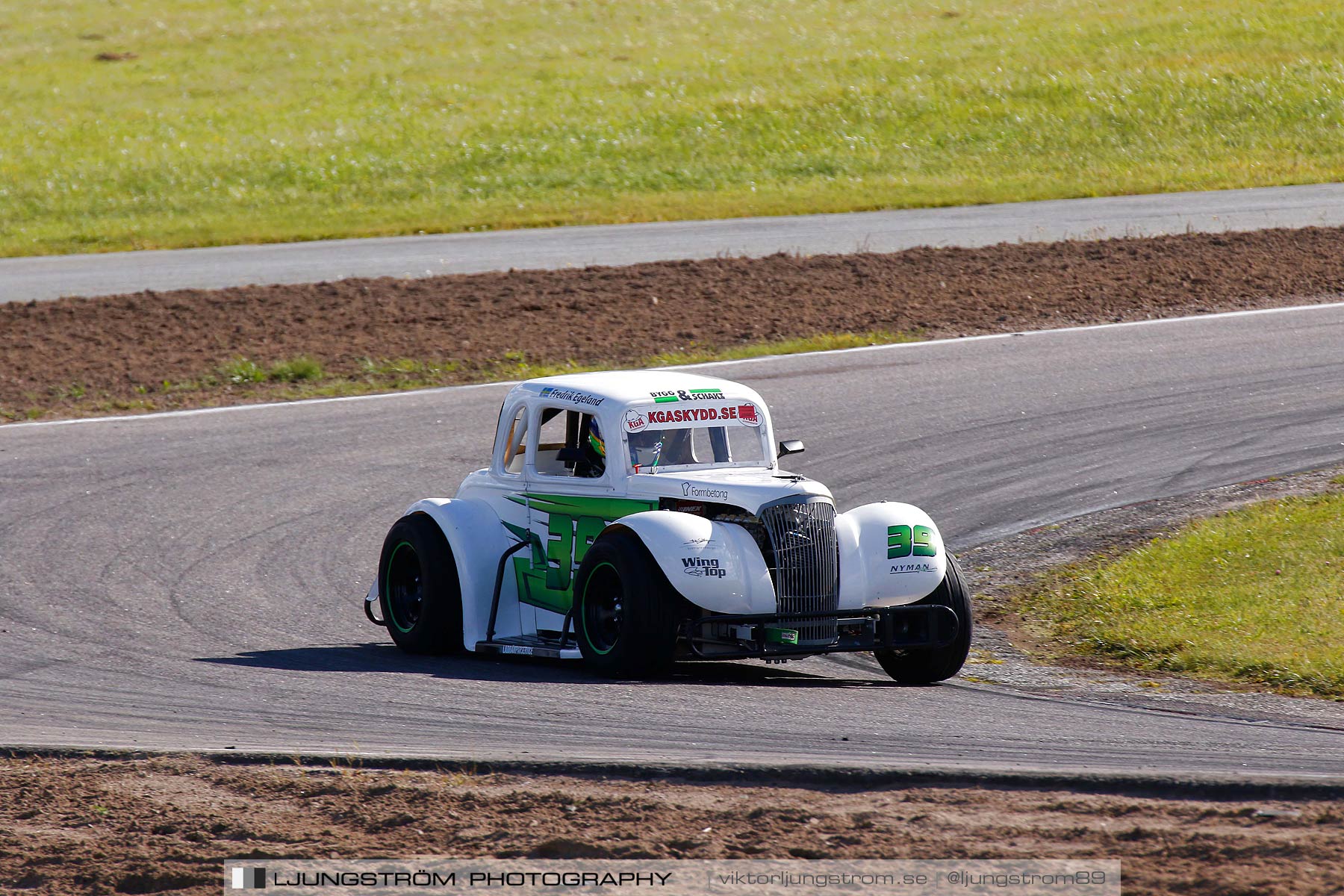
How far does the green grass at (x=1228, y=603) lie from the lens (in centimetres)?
901

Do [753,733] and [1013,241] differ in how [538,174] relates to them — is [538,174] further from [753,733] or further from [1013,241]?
[753,733]

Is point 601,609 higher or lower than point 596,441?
lower

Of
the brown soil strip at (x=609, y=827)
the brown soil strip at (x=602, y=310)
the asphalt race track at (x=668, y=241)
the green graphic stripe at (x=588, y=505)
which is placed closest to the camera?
the brown soil strip at (x=609, y=827)

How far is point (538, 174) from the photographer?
3456cm

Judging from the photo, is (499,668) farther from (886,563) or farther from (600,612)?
(886,563)

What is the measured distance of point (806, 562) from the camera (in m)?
9.10

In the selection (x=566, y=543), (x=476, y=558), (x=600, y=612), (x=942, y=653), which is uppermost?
(x=566, y=543)

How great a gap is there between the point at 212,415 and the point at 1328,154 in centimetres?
2452

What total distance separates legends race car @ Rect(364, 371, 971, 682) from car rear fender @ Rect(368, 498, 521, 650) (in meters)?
0.01

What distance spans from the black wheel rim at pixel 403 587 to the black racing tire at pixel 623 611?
5.38ft

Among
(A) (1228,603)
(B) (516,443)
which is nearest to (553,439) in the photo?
(B) (516,443)

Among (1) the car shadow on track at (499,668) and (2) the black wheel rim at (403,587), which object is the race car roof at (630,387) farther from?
(1) the car shadow on track at (499,668)

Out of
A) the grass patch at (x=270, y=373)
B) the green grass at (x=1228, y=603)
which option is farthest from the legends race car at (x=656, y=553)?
the grass patch at (x=270, y=373)

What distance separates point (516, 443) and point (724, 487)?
6.07 ft
